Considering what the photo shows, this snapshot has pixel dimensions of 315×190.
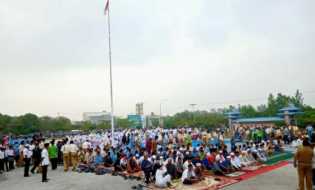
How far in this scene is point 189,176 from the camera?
9.06m

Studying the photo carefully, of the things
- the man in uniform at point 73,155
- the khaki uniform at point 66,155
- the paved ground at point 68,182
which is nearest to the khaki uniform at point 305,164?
the paved ground at point 68,182

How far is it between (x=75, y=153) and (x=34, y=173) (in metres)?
Result: 1.88

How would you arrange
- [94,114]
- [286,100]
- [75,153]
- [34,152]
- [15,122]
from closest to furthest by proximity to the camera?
1. [34,152]
2. [75,153]
3. [15,122]
4. [286,100]
5. [94,114]

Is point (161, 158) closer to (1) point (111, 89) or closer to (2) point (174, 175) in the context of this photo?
(2) point (174, 175)

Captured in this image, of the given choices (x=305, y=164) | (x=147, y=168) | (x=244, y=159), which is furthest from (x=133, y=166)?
(x=305, y=164)

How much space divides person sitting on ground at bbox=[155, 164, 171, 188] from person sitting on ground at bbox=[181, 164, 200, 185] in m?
0.60

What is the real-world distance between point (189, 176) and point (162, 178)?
3.57 feet

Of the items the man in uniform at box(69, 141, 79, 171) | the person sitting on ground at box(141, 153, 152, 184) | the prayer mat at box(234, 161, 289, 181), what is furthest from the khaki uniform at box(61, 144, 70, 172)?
the prayer mat at box(234, 161, 289, 181)

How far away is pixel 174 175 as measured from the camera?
961 cm

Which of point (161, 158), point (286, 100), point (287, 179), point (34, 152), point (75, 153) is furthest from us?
point (286, 100)

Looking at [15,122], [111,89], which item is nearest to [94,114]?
[15,122]

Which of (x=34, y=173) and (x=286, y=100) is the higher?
(x=286, y=100)

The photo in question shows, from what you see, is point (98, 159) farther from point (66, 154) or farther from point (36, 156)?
point (36, 156)

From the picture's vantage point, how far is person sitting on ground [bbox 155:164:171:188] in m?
8.54
